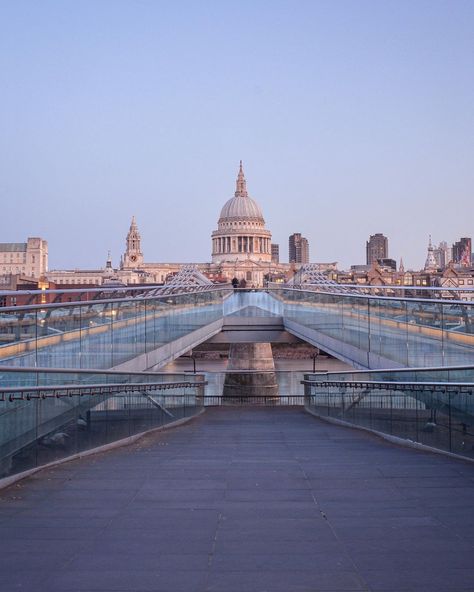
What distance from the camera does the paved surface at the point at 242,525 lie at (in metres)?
4.62

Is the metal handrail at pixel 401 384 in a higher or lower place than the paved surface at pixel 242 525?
higher

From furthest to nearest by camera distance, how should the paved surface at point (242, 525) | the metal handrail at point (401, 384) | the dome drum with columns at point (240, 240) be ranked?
A: the dome drum with columns at point (240, 240) → the metal handrail at point (401, 384) → the paved surface at point (242, 525)

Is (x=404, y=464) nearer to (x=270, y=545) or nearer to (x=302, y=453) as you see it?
(x=302, y=453)

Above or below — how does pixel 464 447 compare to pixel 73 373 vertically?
below

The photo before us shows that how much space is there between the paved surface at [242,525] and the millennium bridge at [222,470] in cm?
2

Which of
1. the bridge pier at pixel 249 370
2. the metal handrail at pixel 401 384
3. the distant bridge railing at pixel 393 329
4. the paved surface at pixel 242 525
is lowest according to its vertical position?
the bridge pier at pixel 249 370

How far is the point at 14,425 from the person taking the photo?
8.02 m

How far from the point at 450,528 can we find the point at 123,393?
6.86m

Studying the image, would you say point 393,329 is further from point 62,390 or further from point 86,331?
point 62,390

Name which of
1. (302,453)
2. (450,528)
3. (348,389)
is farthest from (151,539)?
(348,389)

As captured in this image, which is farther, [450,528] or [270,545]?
[450,528]

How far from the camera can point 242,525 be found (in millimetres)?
5859

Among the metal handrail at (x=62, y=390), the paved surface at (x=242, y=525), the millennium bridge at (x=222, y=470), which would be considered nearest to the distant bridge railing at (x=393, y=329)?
the millennium bridge at (x=222, y=470)

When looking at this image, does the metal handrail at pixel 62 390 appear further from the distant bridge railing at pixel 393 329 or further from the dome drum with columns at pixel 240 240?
the dome drum with columns at pixel 240 240
